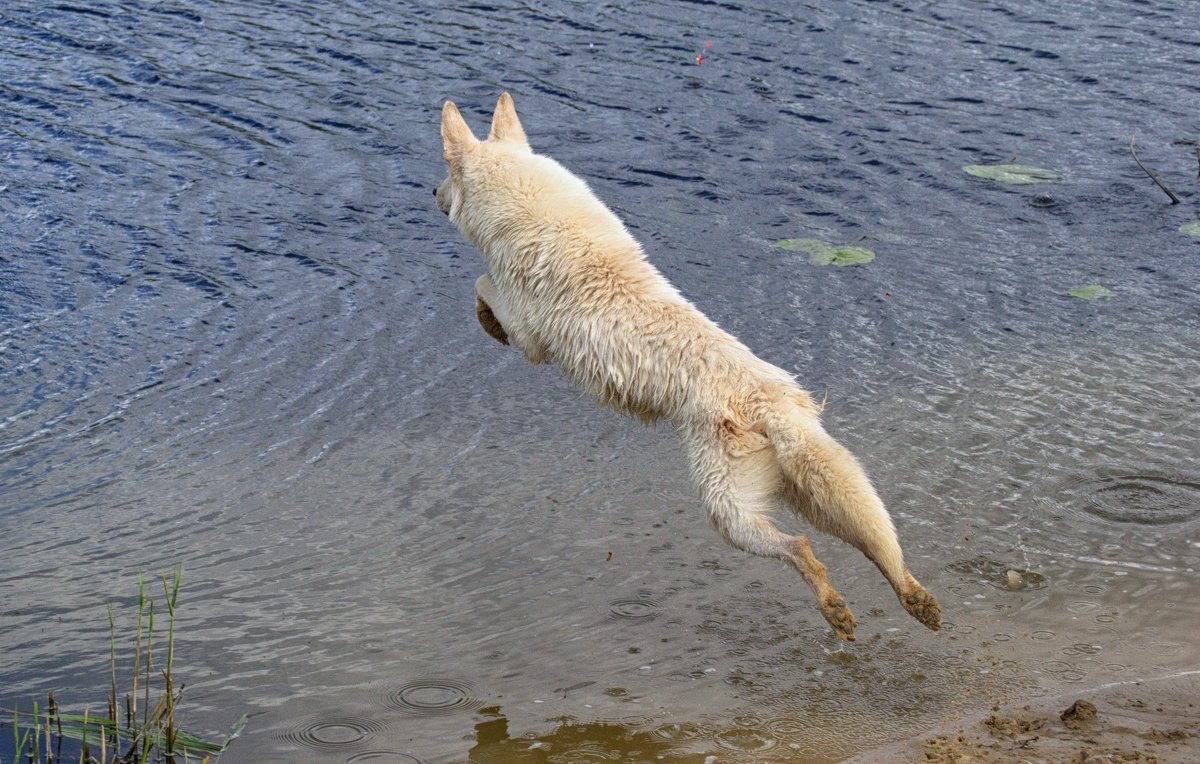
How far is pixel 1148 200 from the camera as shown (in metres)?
10.9

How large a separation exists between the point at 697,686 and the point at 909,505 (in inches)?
77.1

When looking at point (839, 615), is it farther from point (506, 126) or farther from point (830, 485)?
point (506, 126)

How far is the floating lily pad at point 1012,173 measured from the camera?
11.3 meters

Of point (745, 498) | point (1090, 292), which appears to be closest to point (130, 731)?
point (745, 498)

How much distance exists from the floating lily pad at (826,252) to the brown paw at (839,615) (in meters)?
5.16

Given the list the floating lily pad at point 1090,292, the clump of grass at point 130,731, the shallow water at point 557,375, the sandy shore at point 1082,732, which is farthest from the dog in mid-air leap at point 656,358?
the floating lily pad at point 1090,292

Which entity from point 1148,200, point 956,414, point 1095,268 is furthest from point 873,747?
point 1148,200

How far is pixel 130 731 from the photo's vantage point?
4.55m

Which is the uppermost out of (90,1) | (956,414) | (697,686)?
(90,1)

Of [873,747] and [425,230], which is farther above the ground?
[425,230]

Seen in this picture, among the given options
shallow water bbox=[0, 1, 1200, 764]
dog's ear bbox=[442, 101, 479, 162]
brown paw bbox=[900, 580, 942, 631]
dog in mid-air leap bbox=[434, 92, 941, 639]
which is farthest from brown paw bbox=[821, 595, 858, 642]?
dog's ear bbox=[442, 101, 479, 162]

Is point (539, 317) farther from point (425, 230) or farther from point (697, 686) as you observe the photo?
point (425, 230)

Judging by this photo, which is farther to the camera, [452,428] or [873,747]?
[452,428]

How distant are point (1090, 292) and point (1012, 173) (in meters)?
2.32
